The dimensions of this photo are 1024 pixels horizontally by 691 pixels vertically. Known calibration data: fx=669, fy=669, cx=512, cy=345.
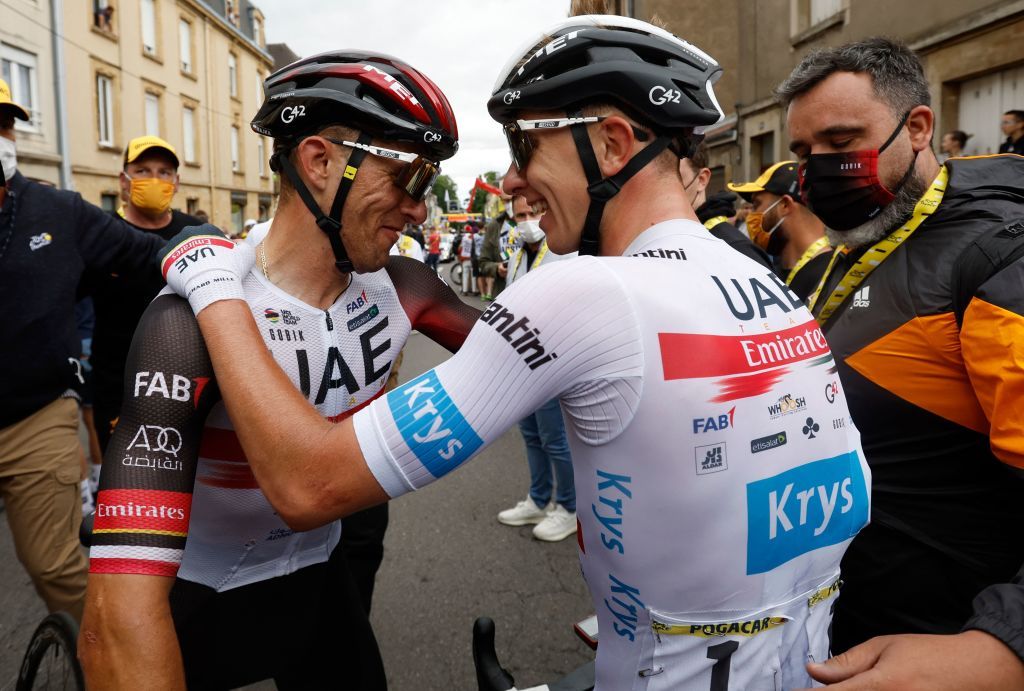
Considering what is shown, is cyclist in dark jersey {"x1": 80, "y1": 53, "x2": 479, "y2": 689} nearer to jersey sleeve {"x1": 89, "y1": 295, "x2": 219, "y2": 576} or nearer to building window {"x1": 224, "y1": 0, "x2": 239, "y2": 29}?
jersey sleeve {"x1": 89, "y1": 295, "x2": 219, "y2": 576}

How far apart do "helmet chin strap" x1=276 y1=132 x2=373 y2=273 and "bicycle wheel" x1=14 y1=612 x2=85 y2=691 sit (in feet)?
5.48

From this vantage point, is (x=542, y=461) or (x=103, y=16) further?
(x=103, y=16)

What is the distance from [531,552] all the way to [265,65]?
3916 centimetres

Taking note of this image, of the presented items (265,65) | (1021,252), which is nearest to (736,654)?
(1021,252)

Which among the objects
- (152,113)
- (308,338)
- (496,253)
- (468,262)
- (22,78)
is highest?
(152,113)

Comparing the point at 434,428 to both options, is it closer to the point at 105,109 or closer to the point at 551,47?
the point at 551,47

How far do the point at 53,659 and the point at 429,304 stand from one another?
1.93 meters

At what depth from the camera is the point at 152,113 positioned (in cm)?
2569

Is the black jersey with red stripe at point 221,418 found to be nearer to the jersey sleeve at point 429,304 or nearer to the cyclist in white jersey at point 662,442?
the jersey sleeve at point 429,304

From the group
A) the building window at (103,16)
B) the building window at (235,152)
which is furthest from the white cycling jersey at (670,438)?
the building window at (235,152)

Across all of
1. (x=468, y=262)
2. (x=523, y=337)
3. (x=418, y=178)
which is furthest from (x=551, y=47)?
(x=468, y=262)

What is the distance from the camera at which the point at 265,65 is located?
37.0 meters

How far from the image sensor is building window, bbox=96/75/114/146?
22.5m

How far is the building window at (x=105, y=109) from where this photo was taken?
22469mm
